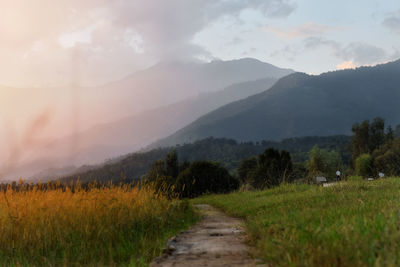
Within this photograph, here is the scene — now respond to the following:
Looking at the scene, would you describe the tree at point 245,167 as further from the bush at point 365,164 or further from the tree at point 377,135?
the tree at point 377,135

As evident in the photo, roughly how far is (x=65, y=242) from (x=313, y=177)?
16.2 metres

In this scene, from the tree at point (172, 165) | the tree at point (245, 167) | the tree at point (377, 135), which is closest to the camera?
the tree at point (172, 165)

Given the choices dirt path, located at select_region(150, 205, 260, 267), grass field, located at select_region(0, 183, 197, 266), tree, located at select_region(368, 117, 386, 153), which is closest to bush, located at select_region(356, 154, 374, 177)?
tree, located at select_region(368, 117, 386, 153)

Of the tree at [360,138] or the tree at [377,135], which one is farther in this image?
the tree at [360,138]

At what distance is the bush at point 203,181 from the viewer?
34875mm

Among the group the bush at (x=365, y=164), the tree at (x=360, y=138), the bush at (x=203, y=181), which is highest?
the tree at (x=360, y=138)

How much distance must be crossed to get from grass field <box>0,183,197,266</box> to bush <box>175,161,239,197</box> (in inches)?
947

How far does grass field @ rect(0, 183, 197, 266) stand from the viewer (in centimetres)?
684

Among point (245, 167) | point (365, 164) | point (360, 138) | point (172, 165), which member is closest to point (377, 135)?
point (360, 138)

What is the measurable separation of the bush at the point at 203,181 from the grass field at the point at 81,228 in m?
24.1

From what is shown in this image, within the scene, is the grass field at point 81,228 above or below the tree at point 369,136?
below

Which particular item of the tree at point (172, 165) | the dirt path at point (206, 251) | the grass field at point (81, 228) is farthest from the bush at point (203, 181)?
the dirt path at point (206, 251)

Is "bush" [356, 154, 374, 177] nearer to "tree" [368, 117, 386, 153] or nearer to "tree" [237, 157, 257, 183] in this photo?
"tree" [237, 157, 257, 183]

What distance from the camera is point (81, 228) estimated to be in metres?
7.88
